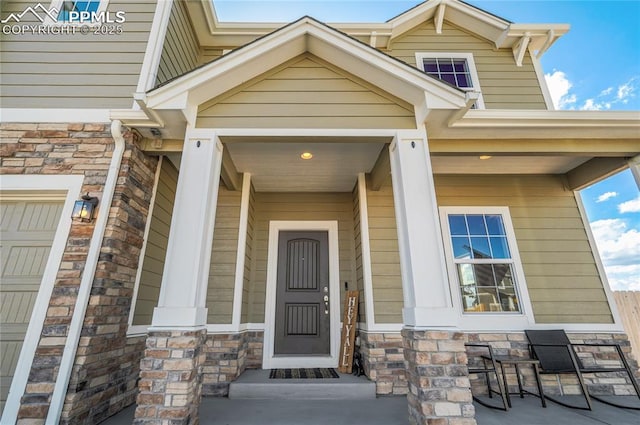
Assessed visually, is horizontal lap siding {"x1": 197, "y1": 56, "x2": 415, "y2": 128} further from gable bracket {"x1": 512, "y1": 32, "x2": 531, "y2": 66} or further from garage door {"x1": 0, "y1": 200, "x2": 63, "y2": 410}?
gable bracket {"x1": 512, "y1": 32, "x2": 531, "y2": 66}

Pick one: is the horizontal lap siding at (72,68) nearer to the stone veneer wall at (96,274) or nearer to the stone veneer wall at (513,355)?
the stone veneer wall at (96,274)

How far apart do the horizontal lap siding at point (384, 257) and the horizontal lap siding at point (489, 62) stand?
7.71 feet

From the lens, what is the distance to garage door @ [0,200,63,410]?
2.30 metres

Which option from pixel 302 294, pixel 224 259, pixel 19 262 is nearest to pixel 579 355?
pixel 302 294

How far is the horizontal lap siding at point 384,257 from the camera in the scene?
11.2 feet

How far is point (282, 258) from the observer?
13.9 ft

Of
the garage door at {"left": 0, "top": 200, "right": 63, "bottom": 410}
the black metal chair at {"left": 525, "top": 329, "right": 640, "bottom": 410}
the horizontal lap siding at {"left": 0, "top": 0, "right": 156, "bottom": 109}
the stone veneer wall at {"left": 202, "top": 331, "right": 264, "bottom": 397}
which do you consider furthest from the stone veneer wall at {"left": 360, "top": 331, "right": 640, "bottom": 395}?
the horizontal lap siding at {"left": 0, "top": 0, "right": 156, "bottom": 109}

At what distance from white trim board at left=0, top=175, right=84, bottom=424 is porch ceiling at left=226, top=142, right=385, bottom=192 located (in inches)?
64.1

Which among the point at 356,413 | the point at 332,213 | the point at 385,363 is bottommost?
the point at 356,413

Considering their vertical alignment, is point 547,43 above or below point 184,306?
above

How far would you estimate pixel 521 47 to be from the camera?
451 centimetres

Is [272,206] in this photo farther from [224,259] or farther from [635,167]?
[635,167]

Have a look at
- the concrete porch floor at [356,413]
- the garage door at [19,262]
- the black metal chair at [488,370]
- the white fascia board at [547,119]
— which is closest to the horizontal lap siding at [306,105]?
the white fascia board at [547,119]

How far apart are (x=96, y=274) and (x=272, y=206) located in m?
2.43
